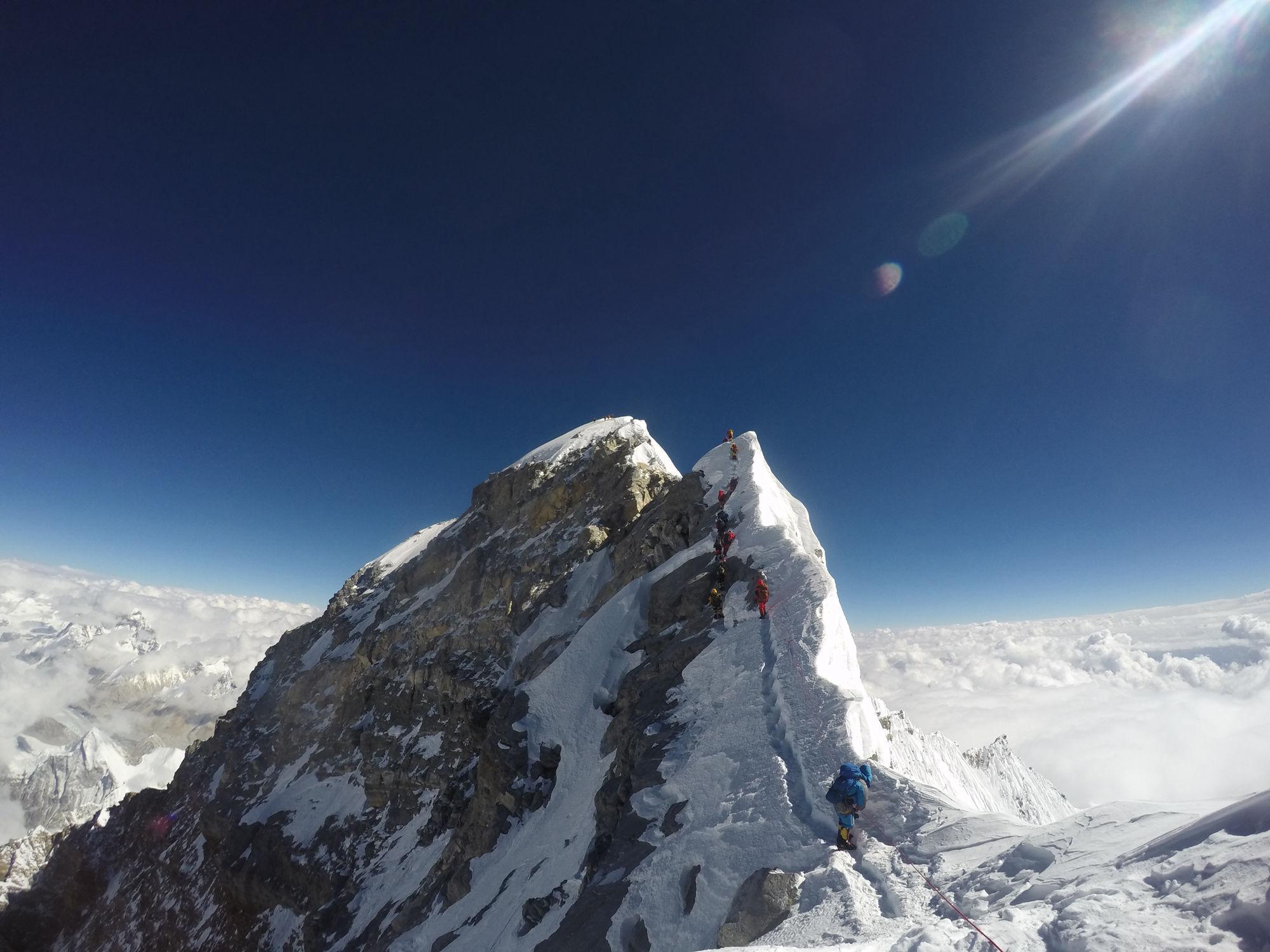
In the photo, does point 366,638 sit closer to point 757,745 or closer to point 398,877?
point 398,877

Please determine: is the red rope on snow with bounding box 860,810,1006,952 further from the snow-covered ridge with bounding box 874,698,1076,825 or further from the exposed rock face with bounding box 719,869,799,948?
the snow-covered ridge with bounding box 874,698,1076,825

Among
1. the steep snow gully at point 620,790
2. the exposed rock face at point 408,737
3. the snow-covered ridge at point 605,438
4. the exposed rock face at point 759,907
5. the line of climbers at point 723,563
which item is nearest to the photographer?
the steep snow gully at point 620,790

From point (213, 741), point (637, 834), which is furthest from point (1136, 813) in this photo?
point (213, 741)

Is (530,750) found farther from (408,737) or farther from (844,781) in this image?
(408,737)

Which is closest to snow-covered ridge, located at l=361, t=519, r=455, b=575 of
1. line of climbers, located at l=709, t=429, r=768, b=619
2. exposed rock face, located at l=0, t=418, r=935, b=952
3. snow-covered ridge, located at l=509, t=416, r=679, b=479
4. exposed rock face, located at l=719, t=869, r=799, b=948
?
exposed rock face, located at l=0, t=418, r=935, b=952

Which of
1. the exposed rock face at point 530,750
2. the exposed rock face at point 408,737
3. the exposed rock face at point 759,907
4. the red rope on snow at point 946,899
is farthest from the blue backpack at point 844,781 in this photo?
the exposed rock face at point 408,737

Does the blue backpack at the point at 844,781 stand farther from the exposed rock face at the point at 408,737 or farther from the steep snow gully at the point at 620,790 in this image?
the exposed rock face at the point at 408,737
